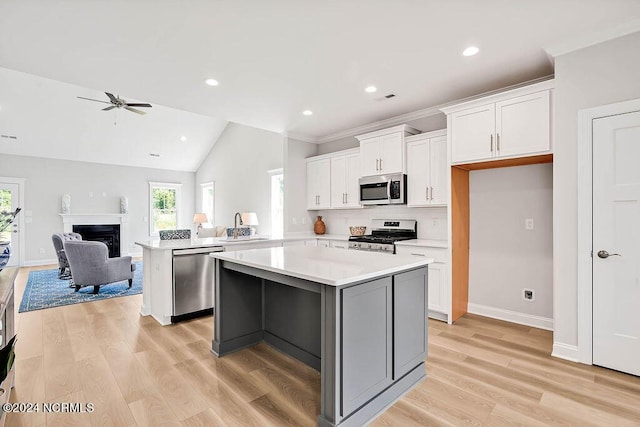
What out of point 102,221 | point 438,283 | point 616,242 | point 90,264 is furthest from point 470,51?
point 102,221

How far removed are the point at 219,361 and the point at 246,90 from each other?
2869 millimetres

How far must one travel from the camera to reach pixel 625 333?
7.95 ft

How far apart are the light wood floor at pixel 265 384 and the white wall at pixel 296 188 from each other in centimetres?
260

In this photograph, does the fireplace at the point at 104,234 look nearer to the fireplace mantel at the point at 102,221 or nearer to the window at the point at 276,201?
the fireplace mantel at the point at 102,221

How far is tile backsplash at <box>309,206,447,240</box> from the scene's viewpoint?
4242mm

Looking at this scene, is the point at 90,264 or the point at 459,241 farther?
the point at 90,264

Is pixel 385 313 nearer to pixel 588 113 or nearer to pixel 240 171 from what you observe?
pixel 588 113

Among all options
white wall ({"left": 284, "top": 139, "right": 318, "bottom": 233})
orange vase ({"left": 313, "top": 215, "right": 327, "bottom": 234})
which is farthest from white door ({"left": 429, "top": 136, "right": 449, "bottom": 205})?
white wall ({"left": 284, "top": 139, "right": 318, "bottom": 233})

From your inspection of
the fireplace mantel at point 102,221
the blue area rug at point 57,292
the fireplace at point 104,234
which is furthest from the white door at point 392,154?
the fireplace at point 104,234

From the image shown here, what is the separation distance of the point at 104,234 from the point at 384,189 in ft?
25.8

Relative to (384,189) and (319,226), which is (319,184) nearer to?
(319,226)

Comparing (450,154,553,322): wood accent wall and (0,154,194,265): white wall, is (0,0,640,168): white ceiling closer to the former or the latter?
(450,154,553,322): wood accent wall

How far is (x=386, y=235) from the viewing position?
4.57m

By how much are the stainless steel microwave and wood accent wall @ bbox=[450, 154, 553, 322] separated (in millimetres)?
698
